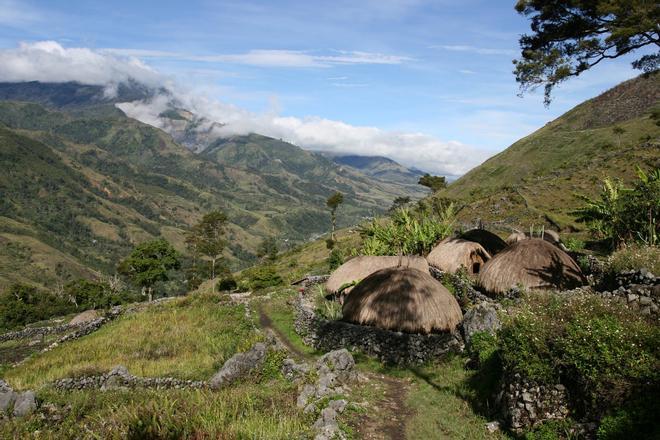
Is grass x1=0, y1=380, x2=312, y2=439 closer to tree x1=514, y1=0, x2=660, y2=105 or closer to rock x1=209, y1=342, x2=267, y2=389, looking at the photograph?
rock x1=209, y1=342, x2=267, y2=389

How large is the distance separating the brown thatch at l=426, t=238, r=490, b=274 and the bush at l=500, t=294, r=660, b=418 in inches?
644

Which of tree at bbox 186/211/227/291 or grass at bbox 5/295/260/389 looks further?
tree at bbox 186/211/227/291

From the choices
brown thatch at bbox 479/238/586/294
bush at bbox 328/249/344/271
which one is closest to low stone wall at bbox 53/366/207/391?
brown thatch at bbox 479/238/586/294

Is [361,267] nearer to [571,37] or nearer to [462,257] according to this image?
[462,257]

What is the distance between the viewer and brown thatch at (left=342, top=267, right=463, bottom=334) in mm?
18422

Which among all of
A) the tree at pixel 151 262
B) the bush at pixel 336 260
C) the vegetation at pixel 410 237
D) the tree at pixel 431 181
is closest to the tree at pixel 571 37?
the vegetation at pixel 410 237

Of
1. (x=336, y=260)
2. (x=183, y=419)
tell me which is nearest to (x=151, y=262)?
(x=336, y=260)

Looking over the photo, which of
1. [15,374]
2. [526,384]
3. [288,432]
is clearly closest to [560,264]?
[526,384]

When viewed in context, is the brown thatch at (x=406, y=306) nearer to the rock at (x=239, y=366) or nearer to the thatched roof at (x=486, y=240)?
the rock at (x=239, y=366)

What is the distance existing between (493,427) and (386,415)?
2.73m

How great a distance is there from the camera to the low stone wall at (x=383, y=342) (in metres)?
16.5

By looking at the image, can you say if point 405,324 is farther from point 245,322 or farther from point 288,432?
point 245,322

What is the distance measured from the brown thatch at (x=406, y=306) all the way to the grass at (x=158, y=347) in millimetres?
5193

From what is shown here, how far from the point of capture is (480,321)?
618 inches
